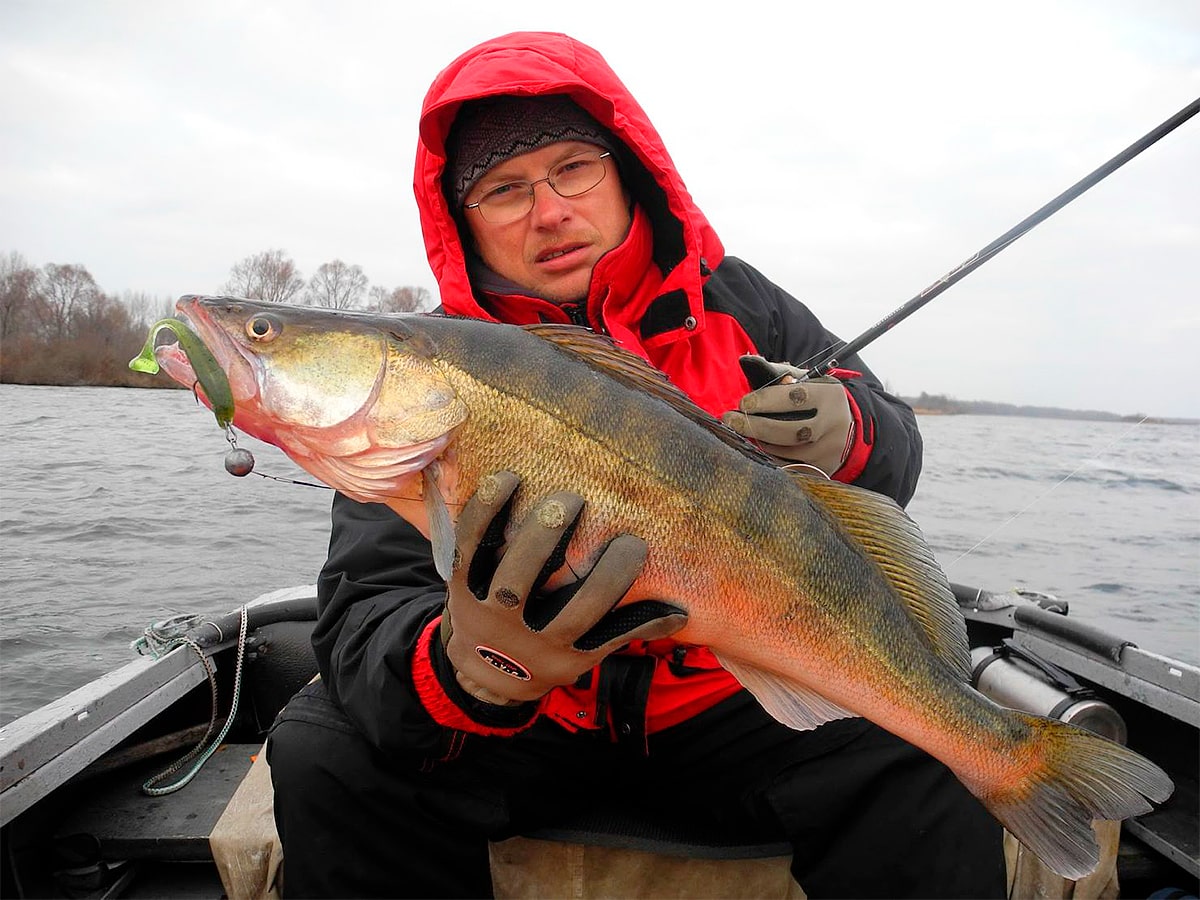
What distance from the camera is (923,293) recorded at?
3.00 metres

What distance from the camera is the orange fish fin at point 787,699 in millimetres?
1998

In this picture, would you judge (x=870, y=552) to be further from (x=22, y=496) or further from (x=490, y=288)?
(x=22, y=496)

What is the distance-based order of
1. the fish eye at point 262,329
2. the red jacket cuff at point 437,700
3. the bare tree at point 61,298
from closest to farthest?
the fish eye at point 262,329 < the red jacket cuff at point 437,700 < the bare tree at point 61,298

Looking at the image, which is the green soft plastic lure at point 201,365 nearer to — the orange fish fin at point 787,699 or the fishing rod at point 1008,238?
the orange fish fin at point 787,699

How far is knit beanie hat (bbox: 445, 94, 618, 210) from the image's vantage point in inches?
117

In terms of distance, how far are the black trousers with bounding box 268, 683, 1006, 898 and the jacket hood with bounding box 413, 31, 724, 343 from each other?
1.44 meters

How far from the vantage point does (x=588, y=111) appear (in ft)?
10.1

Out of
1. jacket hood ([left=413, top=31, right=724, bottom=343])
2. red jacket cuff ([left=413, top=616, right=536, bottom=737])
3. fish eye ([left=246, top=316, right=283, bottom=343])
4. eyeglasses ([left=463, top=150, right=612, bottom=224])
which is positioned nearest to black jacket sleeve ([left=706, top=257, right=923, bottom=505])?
jacket hood ([left=413, top=31, right=724, bottom=343])

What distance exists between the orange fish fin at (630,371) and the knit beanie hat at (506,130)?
1167mm

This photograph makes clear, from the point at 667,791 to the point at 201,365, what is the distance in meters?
1.86

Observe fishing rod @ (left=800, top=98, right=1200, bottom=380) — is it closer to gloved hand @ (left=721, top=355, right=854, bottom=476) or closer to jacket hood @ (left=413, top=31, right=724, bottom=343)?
gloved hand @ (left=721, top=355, right=854, bottom=476)

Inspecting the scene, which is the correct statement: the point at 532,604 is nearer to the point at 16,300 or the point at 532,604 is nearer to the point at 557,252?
the point at 557,252

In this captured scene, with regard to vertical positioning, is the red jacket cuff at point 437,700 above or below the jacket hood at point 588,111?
below

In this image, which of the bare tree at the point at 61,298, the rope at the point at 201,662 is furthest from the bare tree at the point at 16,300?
the rope at the point at 201,662
